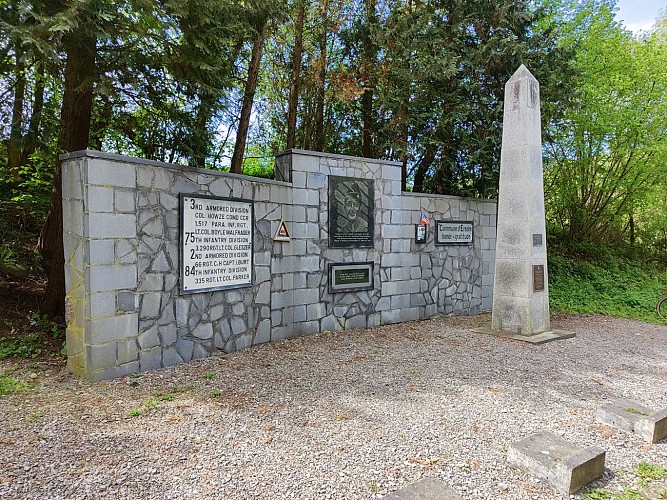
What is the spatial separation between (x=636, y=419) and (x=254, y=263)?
402 cm

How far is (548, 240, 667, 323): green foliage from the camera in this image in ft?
29.9

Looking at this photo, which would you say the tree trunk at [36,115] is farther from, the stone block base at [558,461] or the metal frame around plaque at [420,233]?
the stone block base at [558,461]

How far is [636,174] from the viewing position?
11070 mm

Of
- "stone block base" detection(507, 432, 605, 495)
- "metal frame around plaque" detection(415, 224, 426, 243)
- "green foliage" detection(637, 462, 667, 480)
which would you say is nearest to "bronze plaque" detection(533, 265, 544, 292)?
"metal frame around plaque" detection(415, 224, 426, 243)

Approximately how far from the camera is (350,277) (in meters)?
6.50

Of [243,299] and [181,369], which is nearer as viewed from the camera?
[181,369]

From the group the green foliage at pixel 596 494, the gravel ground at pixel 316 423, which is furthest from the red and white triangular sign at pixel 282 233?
the green foliage at pixel 596 494

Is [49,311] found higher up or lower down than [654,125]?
lower down

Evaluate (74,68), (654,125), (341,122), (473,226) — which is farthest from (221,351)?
(654,125)

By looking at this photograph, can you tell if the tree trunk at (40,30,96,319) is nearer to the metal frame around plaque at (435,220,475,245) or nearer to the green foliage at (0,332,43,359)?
the green foliage at (0,332,43,359)

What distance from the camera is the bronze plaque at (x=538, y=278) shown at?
249 inches

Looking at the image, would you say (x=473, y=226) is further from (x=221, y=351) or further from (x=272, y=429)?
(x=272, y=429)

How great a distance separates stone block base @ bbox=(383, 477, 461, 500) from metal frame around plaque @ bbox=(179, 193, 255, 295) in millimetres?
3163

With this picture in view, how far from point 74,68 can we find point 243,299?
310 centimetres
